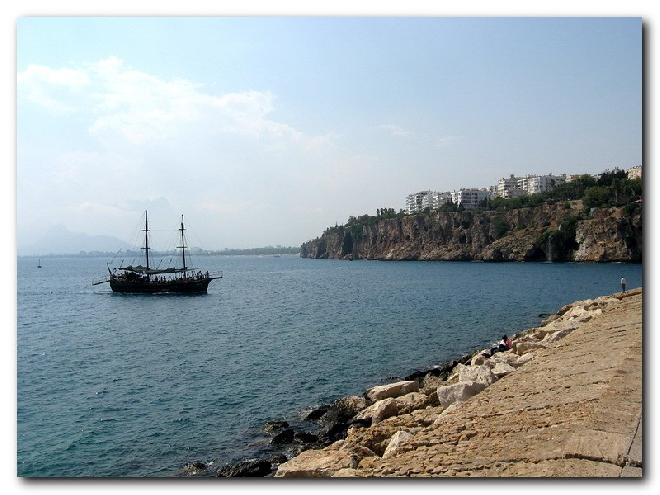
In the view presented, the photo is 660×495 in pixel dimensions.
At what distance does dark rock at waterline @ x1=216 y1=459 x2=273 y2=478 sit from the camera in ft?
25.8

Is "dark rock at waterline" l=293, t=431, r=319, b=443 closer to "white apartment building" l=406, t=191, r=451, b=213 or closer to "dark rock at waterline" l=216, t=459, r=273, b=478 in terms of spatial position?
"dark rock at waterline" l=216, t=459, r=273, b=478

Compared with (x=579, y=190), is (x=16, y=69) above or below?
below

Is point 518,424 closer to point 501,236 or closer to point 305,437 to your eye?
point 305,437

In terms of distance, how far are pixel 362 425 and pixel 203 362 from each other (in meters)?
7.92

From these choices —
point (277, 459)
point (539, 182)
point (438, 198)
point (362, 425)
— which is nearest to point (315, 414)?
point (362, 425)

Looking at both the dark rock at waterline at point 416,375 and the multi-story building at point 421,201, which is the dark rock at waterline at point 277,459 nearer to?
the dark rock at waterline at point 416,375

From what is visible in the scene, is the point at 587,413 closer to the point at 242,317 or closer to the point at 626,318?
the point at 626,318

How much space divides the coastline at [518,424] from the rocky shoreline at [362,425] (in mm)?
29

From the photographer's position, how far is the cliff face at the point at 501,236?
5678 centimetres

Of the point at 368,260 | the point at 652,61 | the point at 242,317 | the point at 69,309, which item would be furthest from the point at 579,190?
the point at 652,61

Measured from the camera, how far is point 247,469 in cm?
801

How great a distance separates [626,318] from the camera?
35.4ft

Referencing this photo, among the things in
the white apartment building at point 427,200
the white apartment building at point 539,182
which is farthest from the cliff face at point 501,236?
the white apartment building at point 539,182

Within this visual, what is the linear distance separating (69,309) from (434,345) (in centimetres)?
2355
